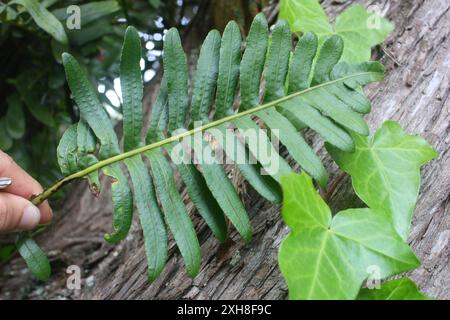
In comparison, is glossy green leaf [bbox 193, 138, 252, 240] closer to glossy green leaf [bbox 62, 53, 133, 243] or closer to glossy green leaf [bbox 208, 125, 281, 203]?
glossy green leaf [bbox 208, 125, 281, 203]

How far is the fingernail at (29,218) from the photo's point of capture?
92 centimetres

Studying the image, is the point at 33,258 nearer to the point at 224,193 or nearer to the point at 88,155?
the point at 88,155

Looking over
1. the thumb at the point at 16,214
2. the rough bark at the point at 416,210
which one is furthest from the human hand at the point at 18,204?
the rough bark at the point at 416,210

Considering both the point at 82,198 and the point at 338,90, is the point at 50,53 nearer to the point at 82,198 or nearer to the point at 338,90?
the point at 82,198

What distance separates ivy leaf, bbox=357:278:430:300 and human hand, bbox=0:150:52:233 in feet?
2.19

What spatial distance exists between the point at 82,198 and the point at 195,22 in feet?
2.85

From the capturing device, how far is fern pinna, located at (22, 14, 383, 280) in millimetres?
893

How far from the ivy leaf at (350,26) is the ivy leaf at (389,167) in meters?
0.23

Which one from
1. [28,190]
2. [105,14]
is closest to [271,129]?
[28,190]

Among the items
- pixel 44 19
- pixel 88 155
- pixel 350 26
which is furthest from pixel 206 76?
pixel 44 19

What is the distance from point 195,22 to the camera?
188 cm

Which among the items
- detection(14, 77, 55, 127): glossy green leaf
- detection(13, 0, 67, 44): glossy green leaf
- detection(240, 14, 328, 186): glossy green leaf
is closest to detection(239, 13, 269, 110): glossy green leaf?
detection(240, 14, 328, 186): glossy green leaf

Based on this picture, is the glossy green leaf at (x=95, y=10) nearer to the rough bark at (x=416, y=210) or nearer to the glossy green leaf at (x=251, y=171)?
the rough bark at (x=416, y=210)

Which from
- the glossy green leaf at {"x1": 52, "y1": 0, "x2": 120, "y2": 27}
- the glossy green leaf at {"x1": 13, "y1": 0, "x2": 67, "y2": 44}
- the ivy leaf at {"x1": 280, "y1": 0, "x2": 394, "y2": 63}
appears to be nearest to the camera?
the ivy leaf at {"x1": 280, "y1": 0, "x2": 394, "y2": 63}
